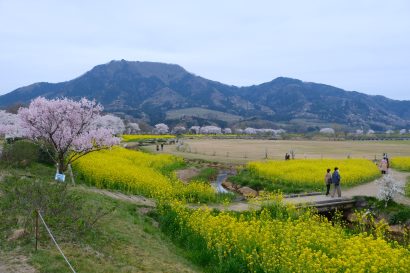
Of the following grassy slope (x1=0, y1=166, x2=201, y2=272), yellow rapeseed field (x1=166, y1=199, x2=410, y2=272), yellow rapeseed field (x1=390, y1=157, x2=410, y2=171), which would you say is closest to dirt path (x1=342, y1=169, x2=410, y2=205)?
yellow rapeseed field (x1=166, y1=199, x2=410, y2=272)

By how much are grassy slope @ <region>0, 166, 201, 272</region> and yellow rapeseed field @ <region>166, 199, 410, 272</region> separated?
3.43 ft

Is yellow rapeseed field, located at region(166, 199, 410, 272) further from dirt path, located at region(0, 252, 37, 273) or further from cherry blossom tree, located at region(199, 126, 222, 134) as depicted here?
cherry blossom tree, located at region(199, 126, 222, 134)

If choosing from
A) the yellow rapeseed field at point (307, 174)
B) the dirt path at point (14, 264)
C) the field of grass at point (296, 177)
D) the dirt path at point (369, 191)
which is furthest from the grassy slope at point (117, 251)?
the yellow rapeseed field at point (307, 174)

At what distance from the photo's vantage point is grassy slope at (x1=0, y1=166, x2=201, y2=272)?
339 inches

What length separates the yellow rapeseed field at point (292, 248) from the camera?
28.2 ft

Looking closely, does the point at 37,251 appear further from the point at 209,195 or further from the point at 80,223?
the point at 209,195

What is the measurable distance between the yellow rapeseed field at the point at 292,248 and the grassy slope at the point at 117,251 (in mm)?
1047

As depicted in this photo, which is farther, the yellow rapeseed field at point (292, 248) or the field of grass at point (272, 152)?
the field of grass at point (272, 152)

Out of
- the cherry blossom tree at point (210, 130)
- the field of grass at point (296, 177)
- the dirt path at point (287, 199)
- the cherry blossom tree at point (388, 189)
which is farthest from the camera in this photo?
the cherry blossom tree at point (210, 130)

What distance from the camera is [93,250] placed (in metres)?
9.65

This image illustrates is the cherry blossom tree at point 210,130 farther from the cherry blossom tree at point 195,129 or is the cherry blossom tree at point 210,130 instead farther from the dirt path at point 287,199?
the dirt path at point 287,199

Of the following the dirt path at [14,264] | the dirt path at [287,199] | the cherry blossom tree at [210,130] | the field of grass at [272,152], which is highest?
the cherry blossom tree at [210,130]

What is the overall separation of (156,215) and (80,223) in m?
5.53

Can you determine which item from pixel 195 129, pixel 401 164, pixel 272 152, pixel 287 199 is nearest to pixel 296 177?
pixel 287 199
